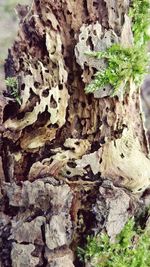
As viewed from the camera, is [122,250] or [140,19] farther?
[140,19]

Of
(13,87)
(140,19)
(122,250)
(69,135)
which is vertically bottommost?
(122,250)

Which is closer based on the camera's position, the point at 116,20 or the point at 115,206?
the point at 115,206

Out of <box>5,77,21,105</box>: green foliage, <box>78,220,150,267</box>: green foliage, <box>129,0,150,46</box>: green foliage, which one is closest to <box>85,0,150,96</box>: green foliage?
<box>129,0,150,46</box>: green foliage

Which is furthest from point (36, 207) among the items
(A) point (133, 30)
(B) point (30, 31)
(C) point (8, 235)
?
(A) point (133, 30)

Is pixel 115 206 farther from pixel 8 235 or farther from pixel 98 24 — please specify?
pixel 98 24

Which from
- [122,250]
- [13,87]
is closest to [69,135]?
[13,87]

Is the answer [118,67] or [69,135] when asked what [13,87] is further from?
[118,67]
